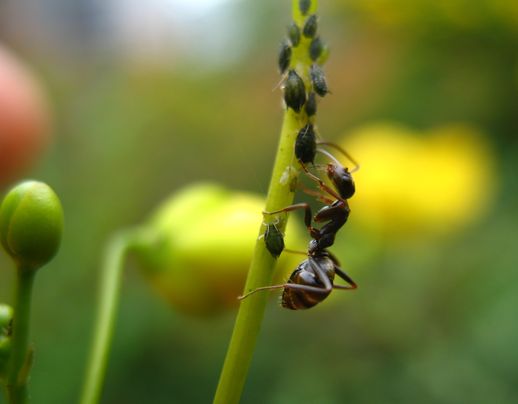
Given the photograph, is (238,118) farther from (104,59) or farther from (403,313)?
(403,313)

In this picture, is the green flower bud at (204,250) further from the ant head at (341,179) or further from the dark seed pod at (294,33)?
the dark seed pod at (294,33)

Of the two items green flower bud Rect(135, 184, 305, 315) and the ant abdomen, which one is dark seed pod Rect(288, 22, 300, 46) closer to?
the ant abdomen

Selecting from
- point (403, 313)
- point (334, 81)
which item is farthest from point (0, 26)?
point (403, 313)

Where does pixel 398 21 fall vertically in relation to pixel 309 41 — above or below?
below

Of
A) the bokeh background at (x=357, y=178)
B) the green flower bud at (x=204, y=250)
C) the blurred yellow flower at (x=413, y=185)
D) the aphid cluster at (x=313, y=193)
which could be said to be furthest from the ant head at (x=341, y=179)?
the blurred yellow flower at (x=413, y=185)

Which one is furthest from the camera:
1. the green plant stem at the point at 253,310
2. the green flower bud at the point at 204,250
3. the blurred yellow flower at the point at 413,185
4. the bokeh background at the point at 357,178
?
the blurred yellow flower at the point at 413,185
